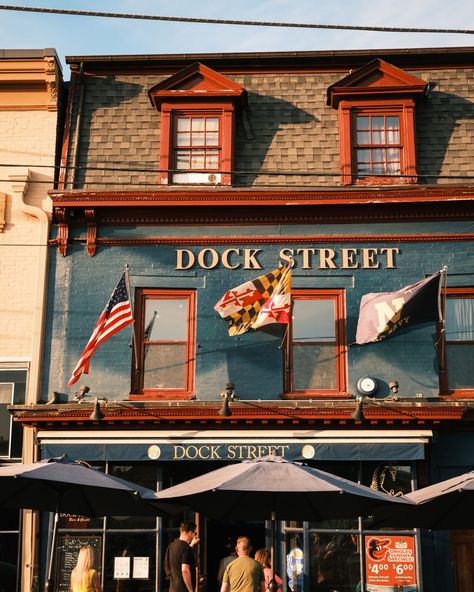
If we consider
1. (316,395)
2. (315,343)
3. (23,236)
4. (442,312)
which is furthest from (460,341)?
(23,236)

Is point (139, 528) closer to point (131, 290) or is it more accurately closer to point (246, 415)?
point (246, 415)

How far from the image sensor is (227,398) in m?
15.5

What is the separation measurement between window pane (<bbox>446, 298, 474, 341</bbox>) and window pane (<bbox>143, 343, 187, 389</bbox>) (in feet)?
16.6

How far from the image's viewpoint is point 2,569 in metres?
15.7

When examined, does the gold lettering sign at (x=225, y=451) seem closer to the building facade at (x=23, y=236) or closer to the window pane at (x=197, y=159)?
the building facade at (x=23, y=236)

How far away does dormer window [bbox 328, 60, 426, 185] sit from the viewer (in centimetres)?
1747

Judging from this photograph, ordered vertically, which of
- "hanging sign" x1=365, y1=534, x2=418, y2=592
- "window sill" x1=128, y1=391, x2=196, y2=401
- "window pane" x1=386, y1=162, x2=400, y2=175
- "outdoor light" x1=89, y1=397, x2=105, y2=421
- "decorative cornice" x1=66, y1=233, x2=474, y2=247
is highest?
"window pane" x1=386, y1=162, x2=400, y2=175

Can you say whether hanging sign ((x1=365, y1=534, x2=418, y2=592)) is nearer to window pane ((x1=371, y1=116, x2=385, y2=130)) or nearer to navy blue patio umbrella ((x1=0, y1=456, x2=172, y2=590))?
navy blue patio umbrella ((x1=0, y1=456, x2=172, y2=590))

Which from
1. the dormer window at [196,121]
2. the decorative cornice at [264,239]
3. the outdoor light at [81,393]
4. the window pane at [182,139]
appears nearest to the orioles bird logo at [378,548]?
the decorative cornice at [264,239]

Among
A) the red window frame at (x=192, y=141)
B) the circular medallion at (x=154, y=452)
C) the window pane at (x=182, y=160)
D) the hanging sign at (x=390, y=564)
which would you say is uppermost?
the red window frame at (x=192, y=141)

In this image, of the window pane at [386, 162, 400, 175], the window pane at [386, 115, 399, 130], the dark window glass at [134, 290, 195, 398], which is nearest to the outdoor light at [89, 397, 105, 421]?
the dark window glass at [134, 290, 195, 398]

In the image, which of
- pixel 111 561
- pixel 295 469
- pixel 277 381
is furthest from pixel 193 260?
pixel 295 469

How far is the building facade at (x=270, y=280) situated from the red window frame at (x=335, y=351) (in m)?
0.04

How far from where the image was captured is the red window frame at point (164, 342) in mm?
Result: 16422
